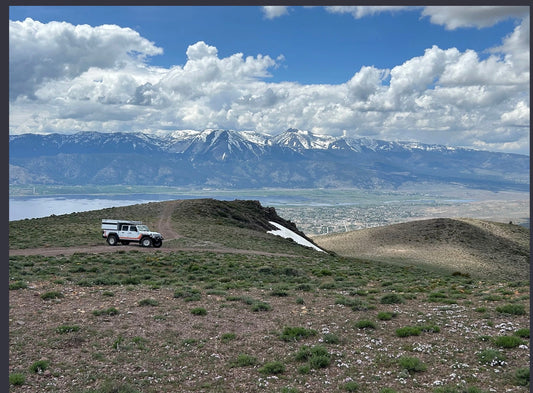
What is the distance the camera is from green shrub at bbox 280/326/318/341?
15.3 metres

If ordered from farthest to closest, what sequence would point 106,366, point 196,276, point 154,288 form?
point 196,276
point 154,288
point 106,366

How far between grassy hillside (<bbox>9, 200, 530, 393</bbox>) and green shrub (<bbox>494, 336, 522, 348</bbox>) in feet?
0.14

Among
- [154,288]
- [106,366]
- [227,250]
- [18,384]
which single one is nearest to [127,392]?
[106,366]

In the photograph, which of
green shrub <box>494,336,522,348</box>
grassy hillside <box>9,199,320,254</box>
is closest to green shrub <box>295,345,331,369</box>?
green shrub <box>494,336,522,348</box>

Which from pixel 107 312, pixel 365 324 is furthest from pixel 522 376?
pixel 107 312

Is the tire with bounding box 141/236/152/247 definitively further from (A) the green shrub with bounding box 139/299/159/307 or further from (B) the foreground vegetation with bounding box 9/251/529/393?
A: (A) the green shrub with bounding box 139/299/159/307

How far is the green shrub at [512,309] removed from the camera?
17394 millimetres

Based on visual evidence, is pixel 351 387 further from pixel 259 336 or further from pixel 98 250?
pixel 98 250

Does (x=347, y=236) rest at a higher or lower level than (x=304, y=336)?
lower

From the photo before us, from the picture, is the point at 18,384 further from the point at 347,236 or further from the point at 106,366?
the point at 347,236

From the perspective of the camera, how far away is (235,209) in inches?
3150

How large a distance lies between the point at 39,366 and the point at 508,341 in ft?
53.9

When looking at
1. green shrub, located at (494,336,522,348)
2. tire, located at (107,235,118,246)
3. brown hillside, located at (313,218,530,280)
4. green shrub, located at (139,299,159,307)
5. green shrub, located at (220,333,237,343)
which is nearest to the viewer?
green shrub, located at (494,336,522,348)

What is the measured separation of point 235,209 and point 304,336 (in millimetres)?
64975
